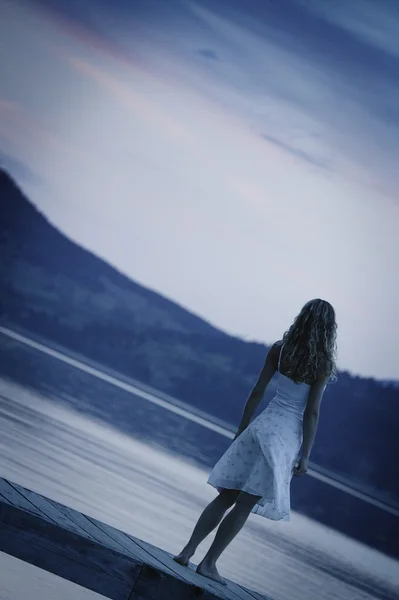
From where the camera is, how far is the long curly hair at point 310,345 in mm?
2916

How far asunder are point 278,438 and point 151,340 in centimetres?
926

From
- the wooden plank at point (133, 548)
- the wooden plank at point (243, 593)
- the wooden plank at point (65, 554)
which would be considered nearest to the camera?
the wooden plank at point (65, 554)

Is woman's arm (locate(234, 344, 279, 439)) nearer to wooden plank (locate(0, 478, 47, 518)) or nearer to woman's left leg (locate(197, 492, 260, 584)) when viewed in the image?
woman's left leg (locate(197, 492, 260, 584))

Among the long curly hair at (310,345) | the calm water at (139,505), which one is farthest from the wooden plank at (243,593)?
the long curly hair at (310,345)

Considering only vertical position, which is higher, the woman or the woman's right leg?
the woman

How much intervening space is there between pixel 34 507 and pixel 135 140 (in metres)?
8.15

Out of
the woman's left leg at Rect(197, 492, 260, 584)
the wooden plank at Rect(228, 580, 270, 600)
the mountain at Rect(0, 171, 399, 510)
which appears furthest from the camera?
the mountain at Rect(0, 171, 399, 510)

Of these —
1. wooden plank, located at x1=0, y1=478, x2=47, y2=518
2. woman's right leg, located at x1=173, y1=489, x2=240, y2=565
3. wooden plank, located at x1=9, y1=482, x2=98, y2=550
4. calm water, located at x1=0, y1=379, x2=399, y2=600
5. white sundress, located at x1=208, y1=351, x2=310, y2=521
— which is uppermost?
white sundress, located at x1=208, y1=351, x2=310, y2=521

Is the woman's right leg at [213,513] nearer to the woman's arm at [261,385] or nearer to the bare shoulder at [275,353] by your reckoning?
the woman's arm at [261,385]

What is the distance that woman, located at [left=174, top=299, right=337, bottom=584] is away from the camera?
9.52 ft

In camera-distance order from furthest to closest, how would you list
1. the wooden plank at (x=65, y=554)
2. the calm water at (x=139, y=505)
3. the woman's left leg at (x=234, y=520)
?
1. the calm water at (x=139, y=505)
2. the woman's left leg at (x=234, y=520)
3. the wooden plank at (x=65, y=554)

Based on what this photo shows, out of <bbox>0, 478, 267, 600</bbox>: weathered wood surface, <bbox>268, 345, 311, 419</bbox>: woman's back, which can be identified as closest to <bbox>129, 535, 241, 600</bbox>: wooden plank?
<bbox>0, 478, 267, 600</bbox>: weathered wood surface

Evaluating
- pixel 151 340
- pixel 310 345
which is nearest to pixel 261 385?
pixel 310 345

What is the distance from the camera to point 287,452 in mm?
2947
